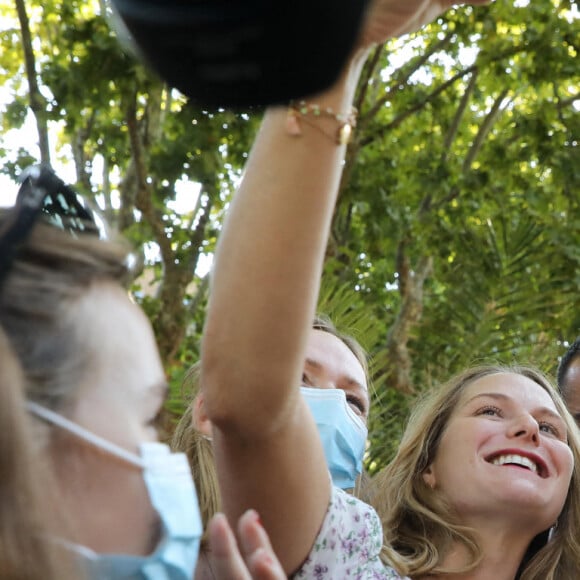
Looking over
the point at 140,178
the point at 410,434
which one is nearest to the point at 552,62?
the point at 140,178

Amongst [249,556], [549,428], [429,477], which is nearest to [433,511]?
[429,477]

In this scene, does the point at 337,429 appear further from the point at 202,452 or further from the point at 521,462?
the point at 521,462

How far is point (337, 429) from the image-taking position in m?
3.28

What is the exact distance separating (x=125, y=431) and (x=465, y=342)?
6.04 m

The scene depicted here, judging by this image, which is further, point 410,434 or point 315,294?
point 410,434

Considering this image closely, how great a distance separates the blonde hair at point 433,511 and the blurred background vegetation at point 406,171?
10.6ft

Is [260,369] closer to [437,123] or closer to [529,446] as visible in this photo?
[529,446]

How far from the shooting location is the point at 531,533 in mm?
3367

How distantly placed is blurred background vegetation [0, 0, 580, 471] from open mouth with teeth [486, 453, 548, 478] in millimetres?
3696

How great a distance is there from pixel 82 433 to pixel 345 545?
0.97m

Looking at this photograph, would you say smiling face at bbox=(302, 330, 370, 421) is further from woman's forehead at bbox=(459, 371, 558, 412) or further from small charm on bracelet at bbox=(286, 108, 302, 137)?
small charm on bracelet at bbox=(286, 108, 302, 137)

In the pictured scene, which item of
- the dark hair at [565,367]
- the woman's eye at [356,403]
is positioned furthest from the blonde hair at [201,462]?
the dark hair at [565,367]

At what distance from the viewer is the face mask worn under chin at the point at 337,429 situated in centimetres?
328

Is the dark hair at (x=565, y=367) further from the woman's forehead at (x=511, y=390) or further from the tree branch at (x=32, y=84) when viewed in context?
the tree branch at (x=32, y=84)
